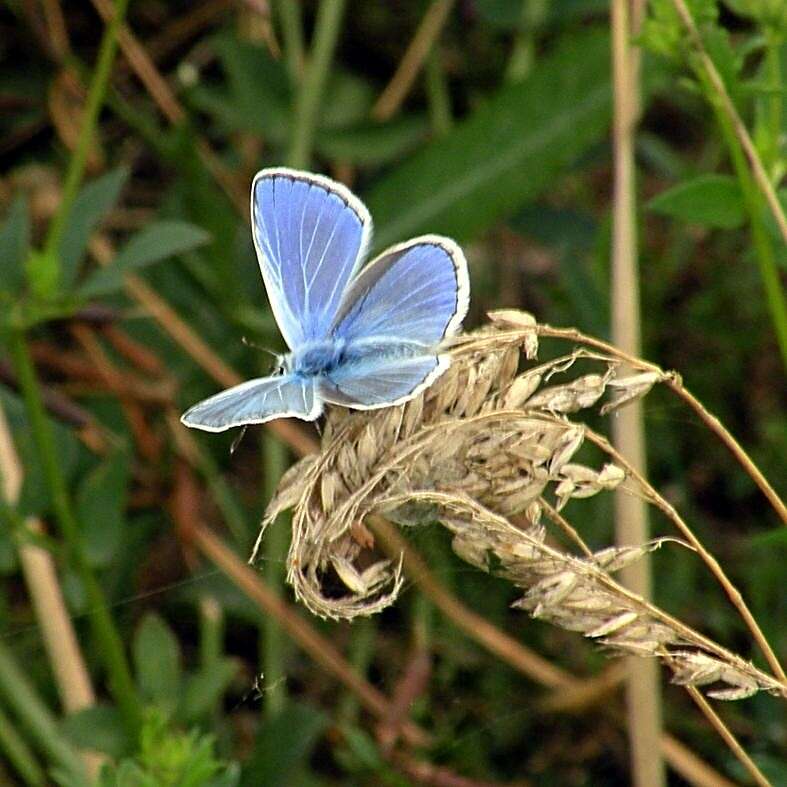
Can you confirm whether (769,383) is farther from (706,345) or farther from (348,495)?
(348,495)

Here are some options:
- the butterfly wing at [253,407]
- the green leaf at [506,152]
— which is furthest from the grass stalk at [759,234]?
the green leaf at [506,152]

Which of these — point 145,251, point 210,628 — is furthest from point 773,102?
point 210,628

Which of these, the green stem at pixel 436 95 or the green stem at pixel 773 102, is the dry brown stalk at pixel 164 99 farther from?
the green stem at pixel 773 102

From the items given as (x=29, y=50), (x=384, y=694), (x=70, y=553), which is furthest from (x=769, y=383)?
(x=29, y=50)

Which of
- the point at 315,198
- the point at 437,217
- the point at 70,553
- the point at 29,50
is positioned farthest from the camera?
the point at 29,50

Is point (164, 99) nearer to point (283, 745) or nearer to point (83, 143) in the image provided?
point (83, 143)

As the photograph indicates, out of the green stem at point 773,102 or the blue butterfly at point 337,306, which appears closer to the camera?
the blue butterfly at point 337,306
